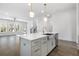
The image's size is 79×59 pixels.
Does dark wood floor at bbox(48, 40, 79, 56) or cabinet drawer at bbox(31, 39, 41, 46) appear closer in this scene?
cabinet drawer at bbox(31, 39, 41, 46)

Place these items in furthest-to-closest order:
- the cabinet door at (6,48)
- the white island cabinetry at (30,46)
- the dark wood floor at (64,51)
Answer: the dark wood floor at (64,51) < the cabinet door at (6,48) < the white island cabinetry at (30,46)

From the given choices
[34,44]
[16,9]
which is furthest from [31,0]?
[34,44]

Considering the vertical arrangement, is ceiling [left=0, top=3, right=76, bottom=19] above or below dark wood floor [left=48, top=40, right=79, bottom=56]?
above

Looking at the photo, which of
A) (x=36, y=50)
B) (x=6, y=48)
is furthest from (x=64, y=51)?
(x=6, y=48)

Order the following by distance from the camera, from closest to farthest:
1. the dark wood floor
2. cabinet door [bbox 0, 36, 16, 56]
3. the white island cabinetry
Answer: the white island cabinetry → cabinet door [bbox 0, 36, 16, 56] → the dark wood floor

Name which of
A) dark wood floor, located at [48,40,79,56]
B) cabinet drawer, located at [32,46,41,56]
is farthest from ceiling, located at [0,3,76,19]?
dark wood floor, located at [48,40,79,56]

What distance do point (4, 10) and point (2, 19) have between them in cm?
24

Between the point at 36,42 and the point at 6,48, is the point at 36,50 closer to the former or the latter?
the point at 36,42

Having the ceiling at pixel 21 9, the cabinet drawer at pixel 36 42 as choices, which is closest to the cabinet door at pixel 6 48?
the ceiling at pixel 21 9

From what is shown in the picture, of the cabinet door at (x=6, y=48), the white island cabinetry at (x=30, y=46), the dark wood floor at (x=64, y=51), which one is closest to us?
the white island cabinetry at (x=30, y=46)

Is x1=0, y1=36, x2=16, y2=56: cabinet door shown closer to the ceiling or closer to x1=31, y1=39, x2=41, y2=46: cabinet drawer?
the ceiling

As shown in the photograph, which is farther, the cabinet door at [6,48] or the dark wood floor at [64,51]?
the dark wood floor at [64,51]

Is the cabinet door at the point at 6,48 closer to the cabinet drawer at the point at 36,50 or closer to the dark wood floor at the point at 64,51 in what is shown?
the cabinet drawer at the point at 36,50

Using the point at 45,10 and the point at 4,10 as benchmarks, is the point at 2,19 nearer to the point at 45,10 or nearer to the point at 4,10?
the point at 4,10
